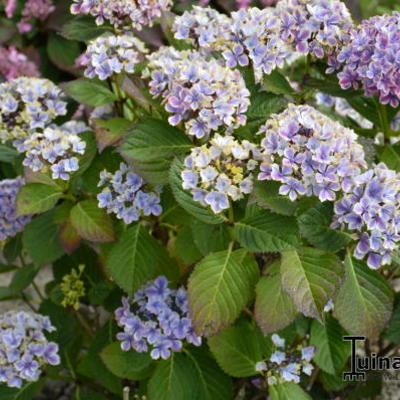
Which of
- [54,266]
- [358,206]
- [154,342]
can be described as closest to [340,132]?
[358,206]

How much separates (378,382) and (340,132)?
873mm

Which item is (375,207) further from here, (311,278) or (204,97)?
(204,97)

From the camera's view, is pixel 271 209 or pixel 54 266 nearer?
pixel 271 209

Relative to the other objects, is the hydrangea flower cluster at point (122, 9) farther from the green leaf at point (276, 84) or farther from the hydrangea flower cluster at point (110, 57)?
the green leaf at point (276, 84)

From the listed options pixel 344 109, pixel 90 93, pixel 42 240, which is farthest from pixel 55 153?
pixel 344 109

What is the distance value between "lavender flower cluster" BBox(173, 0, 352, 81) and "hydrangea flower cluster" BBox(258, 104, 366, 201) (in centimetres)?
25

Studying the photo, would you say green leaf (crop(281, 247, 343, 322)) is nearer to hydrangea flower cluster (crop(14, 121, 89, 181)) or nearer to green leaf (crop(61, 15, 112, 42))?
hydrangea flower cluster (crop(14, 121, 89, 181))

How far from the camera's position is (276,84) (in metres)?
1.55

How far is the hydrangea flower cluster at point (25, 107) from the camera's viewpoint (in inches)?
64.2

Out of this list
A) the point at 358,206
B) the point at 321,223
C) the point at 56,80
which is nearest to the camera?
the point at 358,206

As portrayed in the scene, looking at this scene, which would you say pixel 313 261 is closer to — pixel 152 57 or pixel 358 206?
pixel 358 206

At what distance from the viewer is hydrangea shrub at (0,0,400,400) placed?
1.25 metres

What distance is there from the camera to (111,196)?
148 centimetres

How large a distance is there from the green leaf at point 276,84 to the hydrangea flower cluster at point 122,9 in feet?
1.03
